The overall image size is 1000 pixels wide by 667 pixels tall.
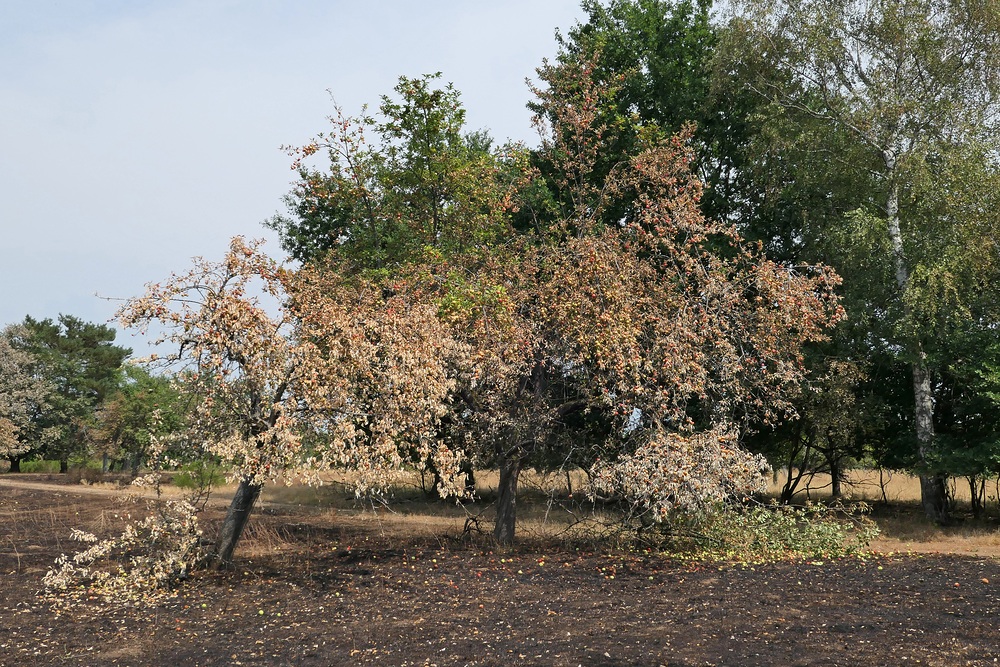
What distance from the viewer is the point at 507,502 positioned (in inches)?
563

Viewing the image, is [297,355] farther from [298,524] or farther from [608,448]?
[298,524]

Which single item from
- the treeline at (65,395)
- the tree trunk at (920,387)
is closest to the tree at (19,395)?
the treeline at (65,395)

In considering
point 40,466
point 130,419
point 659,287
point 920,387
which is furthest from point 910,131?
point 40,466

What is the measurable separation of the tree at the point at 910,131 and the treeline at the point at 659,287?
0.24ft

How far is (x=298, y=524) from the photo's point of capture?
711 inches

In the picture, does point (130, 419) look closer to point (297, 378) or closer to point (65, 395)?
point (65, 395)

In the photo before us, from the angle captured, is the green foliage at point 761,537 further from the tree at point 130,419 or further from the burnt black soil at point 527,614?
the tree at point 130,419

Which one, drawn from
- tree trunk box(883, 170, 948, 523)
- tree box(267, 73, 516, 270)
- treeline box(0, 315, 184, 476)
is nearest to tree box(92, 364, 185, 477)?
treeline box(0, 315, 184, 476)

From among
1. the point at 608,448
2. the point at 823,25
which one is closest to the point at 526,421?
the point at 608,448

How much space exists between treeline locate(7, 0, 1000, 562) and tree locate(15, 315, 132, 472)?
40.9 meters

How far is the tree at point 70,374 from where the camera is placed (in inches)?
2009

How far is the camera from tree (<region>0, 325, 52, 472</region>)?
153 feet

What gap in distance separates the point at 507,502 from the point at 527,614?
5.61 m

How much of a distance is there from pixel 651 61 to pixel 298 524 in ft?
51.6
